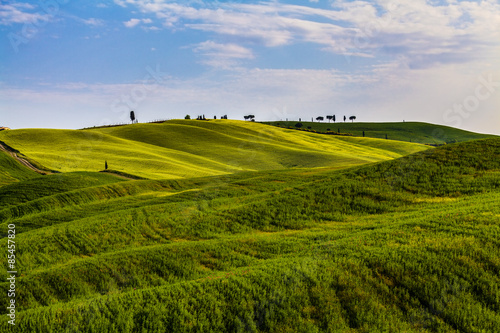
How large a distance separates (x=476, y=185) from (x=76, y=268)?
2502 centimetres

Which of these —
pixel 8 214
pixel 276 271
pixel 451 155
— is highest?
pixel 451 155

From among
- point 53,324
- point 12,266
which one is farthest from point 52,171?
point 53,324

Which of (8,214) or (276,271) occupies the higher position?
(276,271)

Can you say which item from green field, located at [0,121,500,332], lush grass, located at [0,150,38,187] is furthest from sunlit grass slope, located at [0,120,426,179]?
green field, located at [0,121,500,332]

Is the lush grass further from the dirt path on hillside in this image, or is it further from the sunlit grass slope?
the sunlit grass slope

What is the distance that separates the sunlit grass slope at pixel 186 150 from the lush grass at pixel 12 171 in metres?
4.18

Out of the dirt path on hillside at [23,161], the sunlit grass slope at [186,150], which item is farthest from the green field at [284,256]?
the sunlit grass slope at [186,150]

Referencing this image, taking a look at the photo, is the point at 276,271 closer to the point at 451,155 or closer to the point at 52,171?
the point at 451,155

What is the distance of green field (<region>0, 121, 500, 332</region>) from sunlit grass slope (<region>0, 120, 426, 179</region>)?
108 feet

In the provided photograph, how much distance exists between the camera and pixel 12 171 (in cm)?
6456

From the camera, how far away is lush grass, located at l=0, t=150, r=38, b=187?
6137 centimetres

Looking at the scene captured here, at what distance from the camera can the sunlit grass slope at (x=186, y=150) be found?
73531 mm

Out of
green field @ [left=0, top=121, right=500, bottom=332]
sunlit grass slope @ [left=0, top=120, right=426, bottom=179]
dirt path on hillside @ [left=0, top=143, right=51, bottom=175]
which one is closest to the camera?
green field @ [left=0, top=121, right=500, bottom=332]

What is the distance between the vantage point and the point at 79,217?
32594mm
